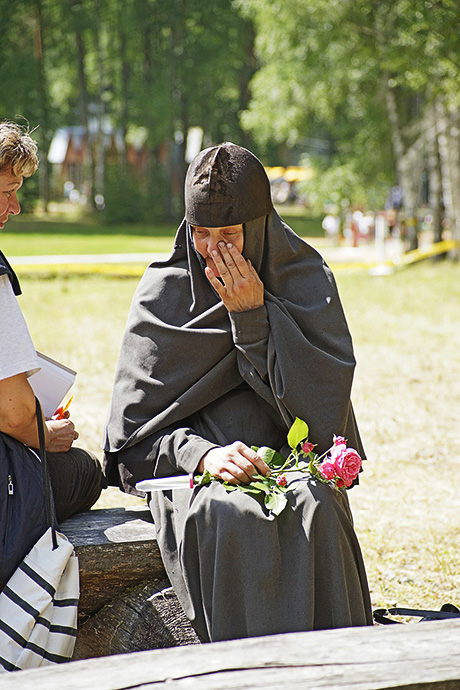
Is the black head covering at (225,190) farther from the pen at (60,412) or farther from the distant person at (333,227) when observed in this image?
the distant person at (333,227)

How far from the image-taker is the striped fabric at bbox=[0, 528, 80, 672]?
2.40m

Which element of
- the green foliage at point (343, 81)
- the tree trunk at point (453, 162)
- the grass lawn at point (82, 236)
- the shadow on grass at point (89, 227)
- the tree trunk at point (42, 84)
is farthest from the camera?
the tree trunk at point (42, 84)

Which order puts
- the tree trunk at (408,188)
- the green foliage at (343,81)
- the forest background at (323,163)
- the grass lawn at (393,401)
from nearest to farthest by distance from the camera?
the grass lawn at (393,401) → the forest background at (323,163) → the green foliage at (343,81) → the tree trunk at (408,188)

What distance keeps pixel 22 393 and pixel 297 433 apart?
0.81 meters

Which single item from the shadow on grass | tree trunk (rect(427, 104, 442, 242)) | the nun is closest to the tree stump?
the nun

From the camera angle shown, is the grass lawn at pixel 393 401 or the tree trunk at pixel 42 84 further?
the tree trunk at pixel 42 84

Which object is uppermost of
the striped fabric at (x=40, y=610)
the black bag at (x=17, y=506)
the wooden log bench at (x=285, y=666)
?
the black bag at (x=17, y=506)

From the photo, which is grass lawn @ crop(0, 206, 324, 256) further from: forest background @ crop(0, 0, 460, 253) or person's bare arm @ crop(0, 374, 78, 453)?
person's bare arm @ crop(0, 374, 78, 453)

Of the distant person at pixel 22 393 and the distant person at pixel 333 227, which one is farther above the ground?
the distant person at pixel 22 393

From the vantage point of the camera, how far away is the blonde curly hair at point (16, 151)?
2.52 m

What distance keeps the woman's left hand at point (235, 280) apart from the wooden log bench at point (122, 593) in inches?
30.7

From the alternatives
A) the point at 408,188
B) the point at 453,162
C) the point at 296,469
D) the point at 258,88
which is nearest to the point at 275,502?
the point at 296,469

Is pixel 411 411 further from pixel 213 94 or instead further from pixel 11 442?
pixel 213 94

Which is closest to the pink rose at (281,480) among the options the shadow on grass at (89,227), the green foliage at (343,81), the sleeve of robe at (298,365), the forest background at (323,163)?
the sleeve of robe at (298,365)
